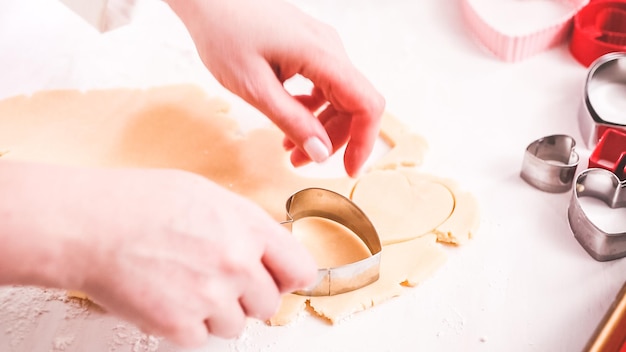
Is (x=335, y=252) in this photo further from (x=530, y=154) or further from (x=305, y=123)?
(x=530, y=154)

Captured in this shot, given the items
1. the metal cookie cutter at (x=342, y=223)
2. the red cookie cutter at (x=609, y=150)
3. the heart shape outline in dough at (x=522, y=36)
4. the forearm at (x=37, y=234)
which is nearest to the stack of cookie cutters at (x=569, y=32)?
the heart shape outline in dough at (x=522, y=36)

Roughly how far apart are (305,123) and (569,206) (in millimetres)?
378

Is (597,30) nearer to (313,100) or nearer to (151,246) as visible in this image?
(313,100)

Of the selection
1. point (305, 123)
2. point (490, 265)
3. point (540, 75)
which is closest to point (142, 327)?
point (305, 123)

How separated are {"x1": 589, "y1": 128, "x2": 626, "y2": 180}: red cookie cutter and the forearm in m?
0.69

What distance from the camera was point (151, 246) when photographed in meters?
0.57

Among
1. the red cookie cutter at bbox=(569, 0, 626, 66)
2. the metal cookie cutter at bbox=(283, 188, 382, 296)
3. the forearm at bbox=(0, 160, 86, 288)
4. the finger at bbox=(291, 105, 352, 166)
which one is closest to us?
the forearm at bbox=(0, 160, 86, 288)

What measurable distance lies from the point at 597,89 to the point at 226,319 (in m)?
0.75

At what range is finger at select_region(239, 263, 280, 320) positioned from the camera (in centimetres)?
60

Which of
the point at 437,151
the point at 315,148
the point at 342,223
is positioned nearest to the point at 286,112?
the point at 315,148

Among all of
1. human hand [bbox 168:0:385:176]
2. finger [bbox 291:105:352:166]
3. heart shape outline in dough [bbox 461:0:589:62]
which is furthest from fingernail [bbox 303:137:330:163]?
heart shape outline in dough [bbox 461:0:589:62]

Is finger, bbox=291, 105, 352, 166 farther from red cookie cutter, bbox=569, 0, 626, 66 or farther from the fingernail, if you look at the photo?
red cookie cutter, bbox=569, 0, 626, 66

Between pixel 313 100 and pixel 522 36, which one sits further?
pixel 522 36

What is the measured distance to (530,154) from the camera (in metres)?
0.92
